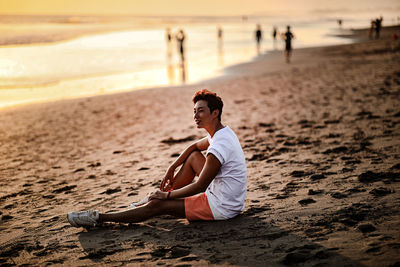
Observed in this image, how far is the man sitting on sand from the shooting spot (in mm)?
3367

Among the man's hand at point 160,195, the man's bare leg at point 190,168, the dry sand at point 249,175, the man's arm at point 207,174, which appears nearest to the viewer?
the dry sand at point 249,175

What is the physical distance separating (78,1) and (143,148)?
161 meters

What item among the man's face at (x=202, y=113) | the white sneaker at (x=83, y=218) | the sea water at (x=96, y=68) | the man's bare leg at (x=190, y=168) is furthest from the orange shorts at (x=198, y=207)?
the sea water at (x=96, y=68)

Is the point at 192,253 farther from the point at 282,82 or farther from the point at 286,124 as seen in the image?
the point at 282,82

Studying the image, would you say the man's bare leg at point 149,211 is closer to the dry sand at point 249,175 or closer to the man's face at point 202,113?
the dry sand at point 249,175

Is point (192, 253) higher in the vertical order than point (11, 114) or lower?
lower

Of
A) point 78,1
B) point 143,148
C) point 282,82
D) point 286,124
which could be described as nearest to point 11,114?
point 143,148

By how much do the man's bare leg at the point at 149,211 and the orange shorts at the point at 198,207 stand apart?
0.17ft

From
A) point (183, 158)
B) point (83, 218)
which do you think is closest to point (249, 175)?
point (183, 158)

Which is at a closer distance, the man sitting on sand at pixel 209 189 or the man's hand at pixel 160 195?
the man sitting on sand at pixel 209 189

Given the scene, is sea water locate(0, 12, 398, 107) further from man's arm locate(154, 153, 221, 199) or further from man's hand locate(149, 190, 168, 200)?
man's arm locate(154, 153, 221, 199)

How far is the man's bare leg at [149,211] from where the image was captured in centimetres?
362

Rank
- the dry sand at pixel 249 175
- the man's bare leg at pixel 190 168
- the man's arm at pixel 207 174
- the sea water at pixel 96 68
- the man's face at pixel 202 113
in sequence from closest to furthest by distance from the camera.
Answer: the dry sand at pixel 249 175, the man's arm at pixel 207 174, the man's face at pixel 202 113, the man's bare leg at pixel 190 168, the sea water at pixel 96 68

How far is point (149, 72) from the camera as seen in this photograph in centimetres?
1653
